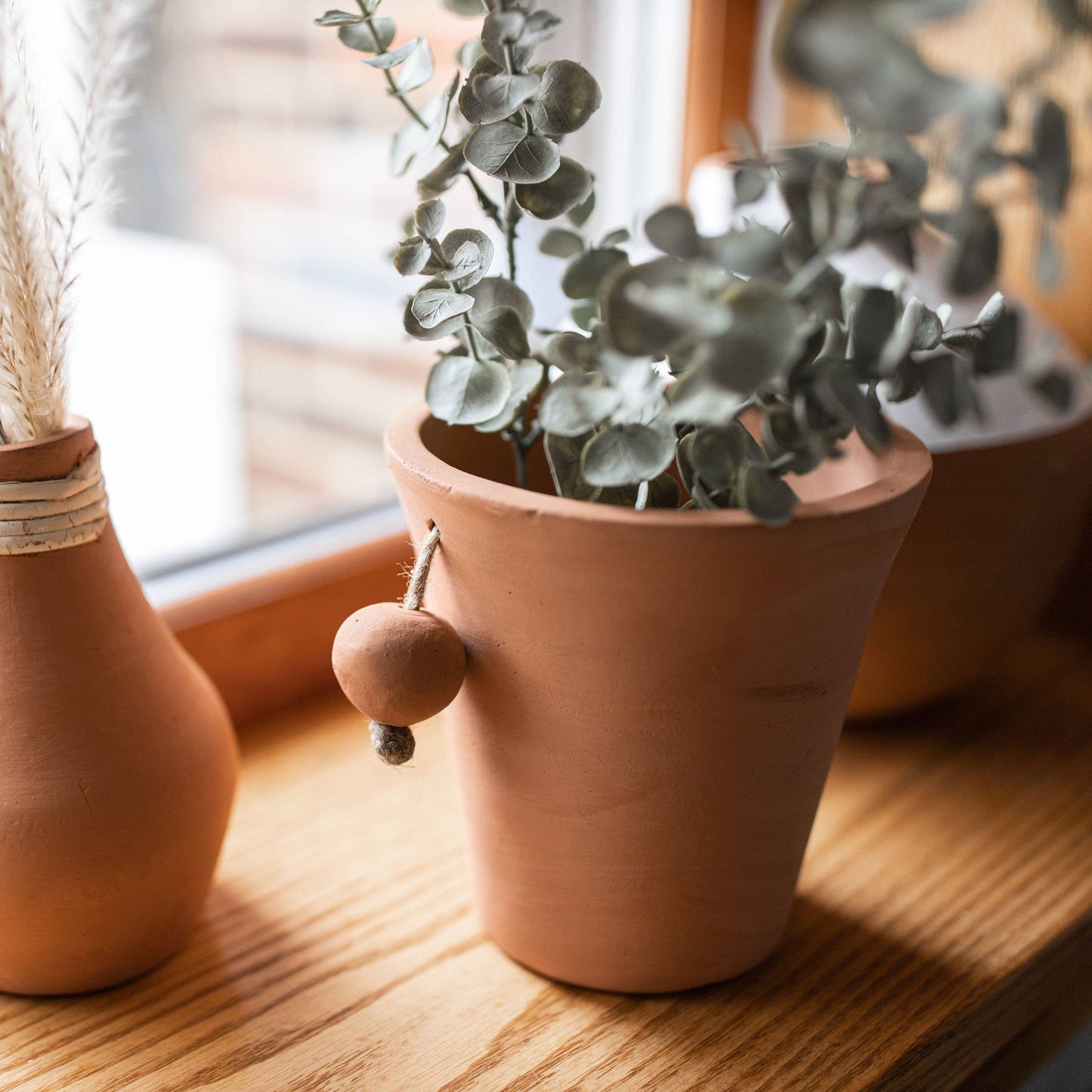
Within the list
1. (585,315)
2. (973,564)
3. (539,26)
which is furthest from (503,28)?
(973,564)

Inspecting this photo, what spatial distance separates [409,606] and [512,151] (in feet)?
0.55

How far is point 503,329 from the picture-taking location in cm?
42

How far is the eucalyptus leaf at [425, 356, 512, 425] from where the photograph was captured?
0.42 metres

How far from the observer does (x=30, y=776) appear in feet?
1.38

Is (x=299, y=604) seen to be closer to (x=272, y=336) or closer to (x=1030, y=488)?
(x=272, y=336)

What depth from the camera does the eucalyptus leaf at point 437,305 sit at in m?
0.41

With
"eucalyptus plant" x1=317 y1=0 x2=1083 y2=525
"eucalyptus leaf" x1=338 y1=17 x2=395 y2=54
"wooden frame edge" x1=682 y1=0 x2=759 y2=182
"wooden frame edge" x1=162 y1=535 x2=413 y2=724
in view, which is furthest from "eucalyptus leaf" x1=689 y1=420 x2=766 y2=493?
"wooden frame edge" x1=682 y1=0 x2=759 y2=182

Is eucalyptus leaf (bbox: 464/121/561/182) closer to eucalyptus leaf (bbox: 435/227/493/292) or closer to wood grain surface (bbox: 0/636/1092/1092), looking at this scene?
eucalyptus leaf (bbox: 435/227/493/292)

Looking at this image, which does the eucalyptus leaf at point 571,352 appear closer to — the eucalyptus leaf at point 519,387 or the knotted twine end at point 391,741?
the eucalyptus leaf at point 519,387

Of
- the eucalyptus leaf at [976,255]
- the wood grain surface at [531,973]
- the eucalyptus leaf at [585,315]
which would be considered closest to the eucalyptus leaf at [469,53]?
the eucalyptus leaf at [585,315]

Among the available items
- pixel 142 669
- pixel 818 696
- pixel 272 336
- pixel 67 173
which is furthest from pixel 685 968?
pixel 272 336

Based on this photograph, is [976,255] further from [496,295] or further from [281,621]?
[281,621]

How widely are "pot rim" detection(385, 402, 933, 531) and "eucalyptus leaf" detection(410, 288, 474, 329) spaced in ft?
0.17

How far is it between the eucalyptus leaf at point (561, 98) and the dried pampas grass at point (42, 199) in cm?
14
